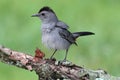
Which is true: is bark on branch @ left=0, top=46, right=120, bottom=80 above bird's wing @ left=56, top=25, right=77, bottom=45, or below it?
below

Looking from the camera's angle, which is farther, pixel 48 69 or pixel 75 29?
pixel 75 29

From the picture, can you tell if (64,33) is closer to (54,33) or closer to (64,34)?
(64,34)

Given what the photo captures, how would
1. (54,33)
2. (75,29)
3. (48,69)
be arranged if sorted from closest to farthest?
(48,69) → (54,33) → (75,29)

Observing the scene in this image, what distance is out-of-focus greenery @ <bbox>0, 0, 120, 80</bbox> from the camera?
11.6 metres

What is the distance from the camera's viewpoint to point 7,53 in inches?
320

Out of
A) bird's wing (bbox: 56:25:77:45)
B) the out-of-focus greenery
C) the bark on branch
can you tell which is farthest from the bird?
the out-of-focus greenery

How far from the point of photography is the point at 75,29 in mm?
12609

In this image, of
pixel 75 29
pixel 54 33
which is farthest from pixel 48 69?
pixel 75 29

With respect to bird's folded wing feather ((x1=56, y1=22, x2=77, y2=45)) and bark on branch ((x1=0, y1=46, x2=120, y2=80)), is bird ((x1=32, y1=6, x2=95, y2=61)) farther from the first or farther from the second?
bark on branch ((x1=0, y1=46, x2=120, y2=80))

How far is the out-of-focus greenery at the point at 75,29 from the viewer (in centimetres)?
1161

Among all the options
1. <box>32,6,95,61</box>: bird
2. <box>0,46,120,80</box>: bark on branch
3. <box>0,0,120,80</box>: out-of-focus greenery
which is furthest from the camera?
<box>0,0,120,80</box>: out-of-focus greenery

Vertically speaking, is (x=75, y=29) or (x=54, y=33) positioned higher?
(x=54, y=33)

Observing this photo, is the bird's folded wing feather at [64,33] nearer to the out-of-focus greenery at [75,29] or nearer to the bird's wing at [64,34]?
the bird's wing at [64,34]

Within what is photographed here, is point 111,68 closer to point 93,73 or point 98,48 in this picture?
point 98,48
